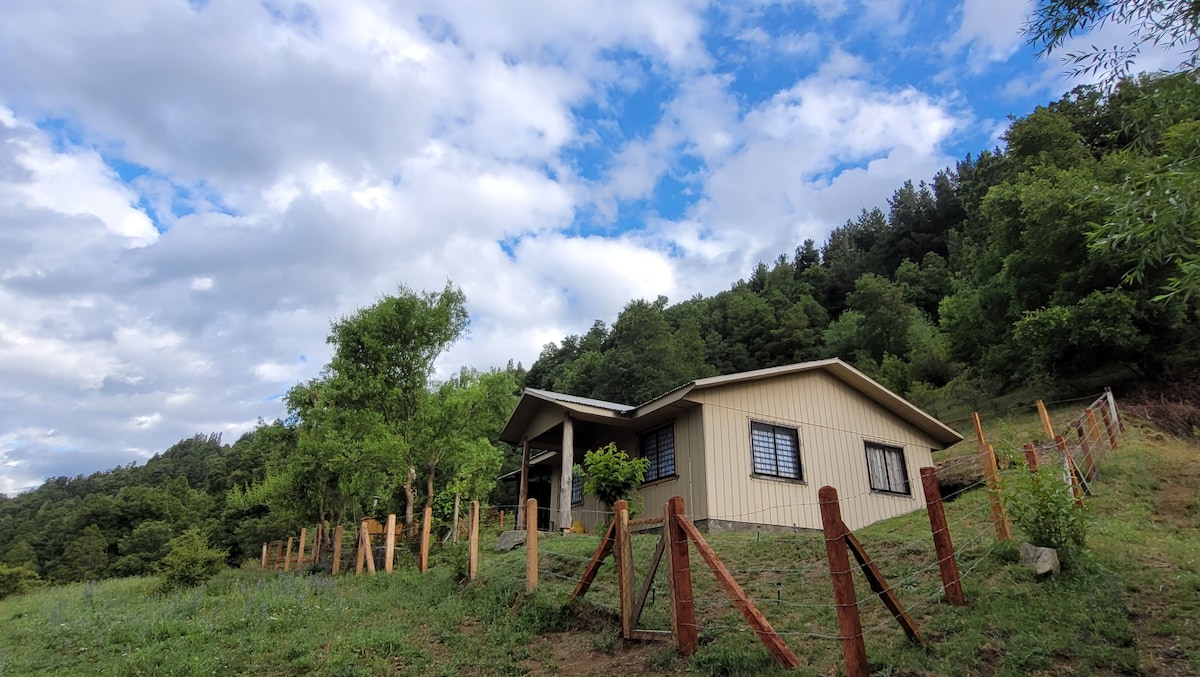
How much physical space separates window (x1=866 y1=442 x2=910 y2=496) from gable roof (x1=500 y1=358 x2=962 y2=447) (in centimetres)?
109

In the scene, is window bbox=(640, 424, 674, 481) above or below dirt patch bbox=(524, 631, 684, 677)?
above

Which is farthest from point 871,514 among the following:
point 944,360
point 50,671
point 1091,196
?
point 944,360

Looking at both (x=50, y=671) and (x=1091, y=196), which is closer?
(x=1091, y=196)

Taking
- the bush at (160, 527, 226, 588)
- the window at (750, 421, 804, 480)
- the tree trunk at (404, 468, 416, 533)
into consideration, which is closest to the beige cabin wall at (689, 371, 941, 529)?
the window at (750, 421, 804, 480)

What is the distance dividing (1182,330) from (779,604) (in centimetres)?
1993

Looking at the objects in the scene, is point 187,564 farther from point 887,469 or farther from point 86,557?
point 86,557

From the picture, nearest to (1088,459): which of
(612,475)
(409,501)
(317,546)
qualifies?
(612,475)

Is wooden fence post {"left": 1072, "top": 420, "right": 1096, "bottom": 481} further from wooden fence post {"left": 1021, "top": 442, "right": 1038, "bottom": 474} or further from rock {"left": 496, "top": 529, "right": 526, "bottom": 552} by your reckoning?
rock {"left": 496, "top": 529, "right": 526, "bottom": 552}

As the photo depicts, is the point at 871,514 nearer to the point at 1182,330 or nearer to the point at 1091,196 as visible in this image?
the point at 1091,196

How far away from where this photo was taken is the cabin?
13492mm

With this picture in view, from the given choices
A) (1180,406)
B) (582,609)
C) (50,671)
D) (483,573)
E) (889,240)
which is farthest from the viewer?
(889,240)

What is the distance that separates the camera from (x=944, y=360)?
3073 centimetres

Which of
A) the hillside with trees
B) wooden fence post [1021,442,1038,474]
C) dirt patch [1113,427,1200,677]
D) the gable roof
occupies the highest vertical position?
the hillside with trees

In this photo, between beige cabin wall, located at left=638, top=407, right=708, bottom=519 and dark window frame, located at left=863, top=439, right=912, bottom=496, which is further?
dark window frame, located at left=863, top=439, right=912, bottom=496
